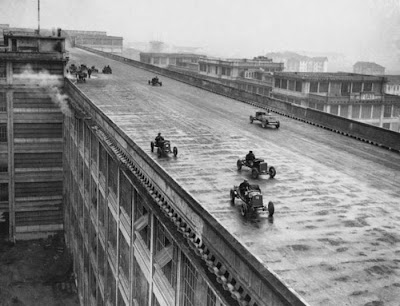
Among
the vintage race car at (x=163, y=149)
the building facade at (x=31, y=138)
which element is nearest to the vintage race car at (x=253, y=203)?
the vintage race car at (x=163, y=149)

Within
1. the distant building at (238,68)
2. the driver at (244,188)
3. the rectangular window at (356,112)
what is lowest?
the rectangular window at (356,112)

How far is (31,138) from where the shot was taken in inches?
1885

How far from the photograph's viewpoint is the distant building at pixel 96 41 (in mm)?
130000

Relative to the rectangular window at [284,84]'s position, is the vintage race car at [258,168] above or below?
below

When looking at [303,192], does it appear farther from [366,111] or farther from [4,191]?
[366,111]

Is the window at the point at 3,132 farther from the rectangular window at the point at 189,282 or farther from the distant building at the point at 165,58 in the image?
the distant building at the point at 165,58

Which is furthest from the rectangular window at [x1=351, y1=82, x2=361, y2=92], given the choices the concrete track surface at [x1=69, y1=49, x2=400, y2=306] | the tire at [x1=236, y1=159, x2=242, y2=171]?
the tire at [x1=236, y1=159, x2=242, y2=171]

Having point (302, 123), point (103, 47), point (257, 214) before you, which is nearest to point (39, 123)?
point (302, 123)

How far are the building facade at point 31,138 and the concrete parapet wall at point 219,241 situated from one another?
28.0 metres

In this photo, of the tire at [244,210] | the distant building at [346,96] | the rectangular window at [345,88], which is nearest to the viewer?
the tire at [244,210]

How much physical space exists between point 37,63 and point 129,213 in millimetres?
29205

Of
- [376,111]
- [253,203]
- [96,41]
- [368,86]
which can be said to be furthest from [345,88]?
[96,41]

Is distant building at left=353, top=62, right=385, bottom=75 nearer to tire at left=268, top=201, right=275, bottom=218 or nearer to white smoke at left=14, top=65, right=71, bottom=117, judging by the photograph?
white smoke at left=14, top=65, right=71, bottom=117

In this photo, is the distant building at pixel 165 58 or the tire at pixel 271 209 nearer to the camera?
the tire at pixel 271 209
